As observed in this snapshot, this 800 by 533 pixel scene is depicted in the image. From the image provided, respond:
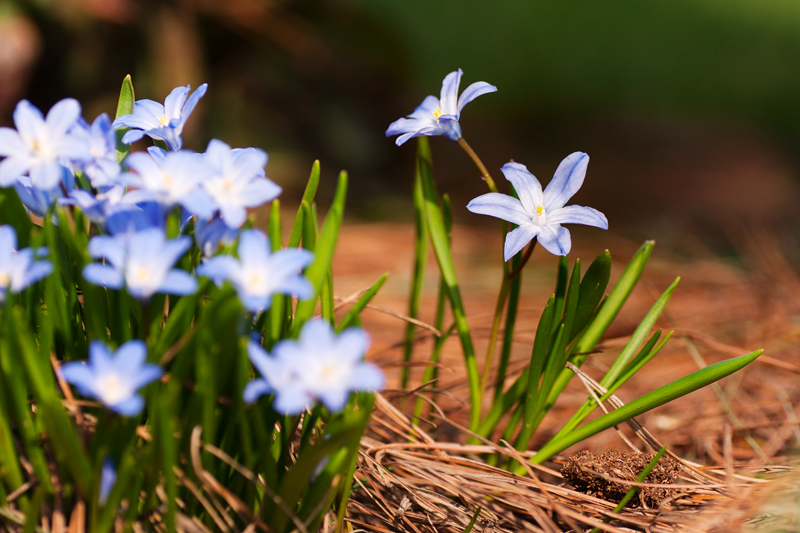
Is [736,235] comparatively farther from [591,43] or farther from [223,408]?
[223,408]

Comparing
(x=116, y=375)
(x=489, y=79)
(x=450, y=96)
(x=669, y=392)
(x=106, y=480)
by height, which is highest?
(x=489, y=79)

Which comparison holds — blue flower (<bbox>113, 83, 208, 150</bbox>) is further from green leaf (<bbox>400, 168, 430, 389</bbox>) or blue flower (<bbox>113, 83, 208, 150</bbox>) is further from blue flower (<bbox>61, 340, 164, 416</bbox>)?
green leaf (<bbox>400, 168, 430, 389</bbox>)

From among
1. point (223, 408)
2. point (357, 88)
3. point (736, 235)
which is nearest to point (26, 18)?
point (357, 88)

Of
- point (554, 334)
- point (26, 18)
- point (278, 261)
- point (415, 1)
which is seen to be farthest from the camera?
point (415, 1)

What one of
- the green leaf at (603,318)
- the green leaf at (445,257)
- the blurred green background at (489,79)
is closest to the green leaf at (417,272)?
the green leaf at (445,257)

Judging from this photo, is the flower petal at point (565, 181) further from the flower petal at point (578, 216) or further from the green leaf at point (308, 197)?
the green leaf at point (308, 197)

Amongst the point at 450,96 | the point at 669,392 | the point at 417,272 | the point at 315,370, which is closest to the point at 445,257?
the point at 417,272

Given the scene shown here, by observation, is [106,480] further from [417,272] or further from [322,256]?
[417,272]
